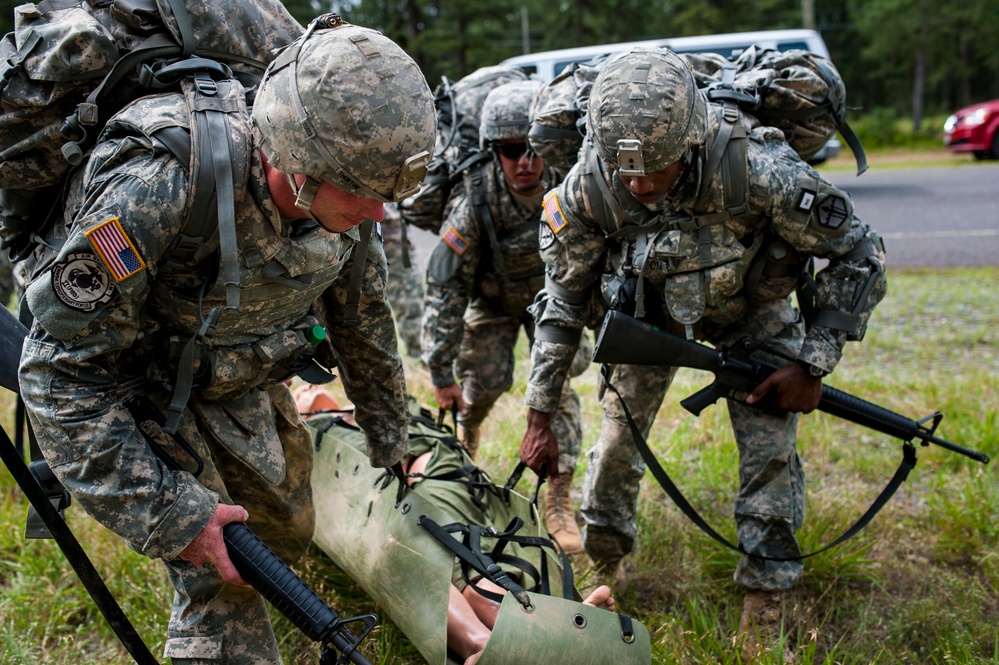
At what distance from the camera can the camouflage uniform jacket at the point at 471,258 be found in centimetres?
392

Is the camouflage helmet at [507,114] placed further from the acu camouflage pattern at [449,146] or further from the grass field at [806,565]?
the grass field at [806,565]

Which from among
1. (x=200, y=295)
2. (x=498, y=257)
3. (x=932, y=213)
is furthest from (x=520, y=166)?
(x=932, y=213)

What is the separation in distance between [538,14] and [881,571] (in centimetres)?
3408

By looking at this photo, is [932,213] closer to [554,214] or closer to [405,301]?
[405,301]

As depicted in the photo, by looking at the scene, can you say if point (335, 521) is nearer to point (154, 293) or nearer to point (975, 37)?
point (154, 293)

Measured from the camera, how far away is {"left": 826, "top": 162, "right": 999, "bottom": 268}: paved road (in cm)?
827

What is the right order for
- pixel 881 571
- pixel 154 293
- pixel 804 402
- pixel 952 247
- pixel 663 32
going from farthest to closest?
1. pixel 663 32
2. pixel 952 247
3. pixel 881 571
4. pixel 804 402
5. pixel 154 293

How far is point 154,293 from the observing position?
2090 mm

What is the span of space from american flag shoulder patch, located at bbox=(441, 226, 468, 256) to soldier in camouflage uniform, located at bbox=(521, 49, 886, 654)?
80cm

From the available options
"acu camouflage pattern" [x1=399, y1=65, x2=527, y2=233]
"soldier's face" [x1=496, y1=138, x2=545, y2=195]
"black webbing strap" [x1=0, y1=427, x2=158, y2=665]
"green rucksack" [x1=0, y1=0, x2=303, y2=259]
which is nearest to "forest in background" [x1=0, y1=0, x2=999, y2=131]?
"acu camouflage pattern" [x1=399, y1=65, x2=527, y2=233]

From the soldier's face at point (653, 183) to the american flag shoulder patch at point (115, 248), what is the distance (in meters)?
1.48

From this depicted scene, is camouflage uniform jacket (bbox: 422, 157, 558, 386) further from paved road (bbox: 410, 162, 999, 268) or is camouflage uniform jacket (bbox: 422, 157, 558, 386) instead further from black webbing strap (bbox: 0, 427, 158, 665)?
paved road (bbox: 410, 162, 999, 268)

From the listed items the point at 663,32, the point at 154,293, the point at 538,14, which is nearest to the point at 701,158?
the point at 154,293

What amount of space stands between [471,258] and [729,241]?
4.71 ft
